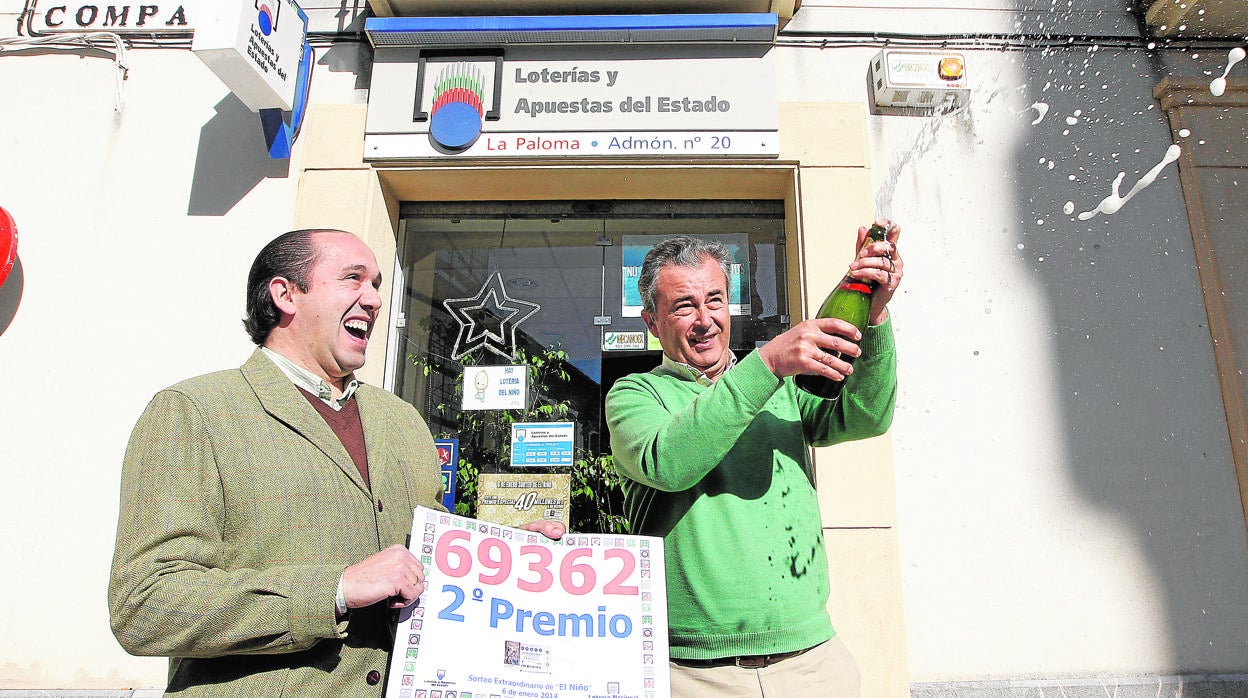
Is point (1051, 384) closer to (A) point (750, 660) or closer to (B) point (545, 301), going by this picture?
(B) point (545, 301)

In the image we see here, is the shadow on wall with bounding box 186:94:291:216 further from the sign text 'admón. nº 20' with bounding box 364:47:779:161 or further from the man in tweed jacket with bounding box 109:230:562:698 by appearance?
the man in tweed jacket with bounding box 109:230:562:698

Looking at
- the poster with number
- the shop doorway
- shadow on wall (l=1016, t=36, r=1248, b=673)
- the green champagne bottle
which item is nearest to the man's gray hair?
the green champagne bottle

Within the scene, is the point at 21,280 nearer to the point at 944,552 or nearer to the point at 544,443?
the point at 544,443

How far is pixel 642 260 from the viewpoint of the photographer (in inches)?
195

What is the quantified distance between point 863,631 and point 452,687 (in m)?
2.93

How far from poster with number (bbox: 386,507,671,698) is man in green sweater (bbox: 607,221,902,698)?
0.44 ft

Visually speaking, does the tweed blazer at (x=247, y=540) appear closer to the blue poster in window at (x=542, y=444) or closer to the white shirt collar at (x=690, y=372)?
the white shirt collar at (x=690, y=372)

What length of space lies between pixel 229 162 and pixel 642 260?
109 inches

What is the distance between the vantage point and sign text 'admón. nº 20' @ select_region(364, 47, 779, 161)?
4656 millimetres

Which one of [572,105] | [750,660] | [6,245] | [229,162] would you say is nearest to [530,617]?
[750,660]

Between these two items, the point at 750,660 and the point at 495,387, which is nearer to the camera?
the point at 750,660

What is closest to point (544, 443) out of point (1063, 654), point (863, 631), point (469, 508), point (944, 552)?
point (469, 508)

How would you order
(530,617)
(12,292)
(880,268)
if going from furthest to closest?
(12,292)
(880,268)
(530,617)

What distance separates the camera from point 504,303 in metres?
5.01
